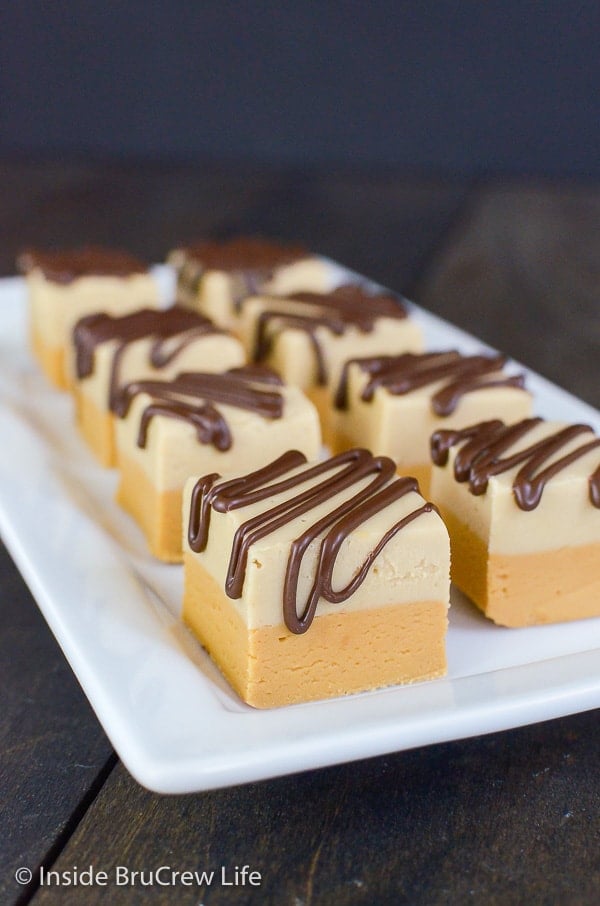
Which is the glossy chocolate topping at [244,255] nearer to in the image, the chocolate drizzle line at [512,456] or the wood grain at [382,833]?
the chocolate drizzle line at [512,456]

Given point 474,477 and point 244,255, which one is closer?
point 474,477

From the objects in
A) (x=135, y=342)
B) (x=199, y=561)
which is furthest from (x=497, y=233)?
(x=199, y=561)

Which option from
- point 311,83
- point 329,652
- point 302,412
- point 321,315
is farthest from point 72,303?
point 311,83

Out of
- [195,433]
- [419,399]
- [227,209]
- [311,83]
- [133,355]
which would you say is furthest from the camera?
[311,83]

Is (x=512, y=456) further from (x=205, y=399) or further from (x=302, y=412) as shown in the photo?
(x=205, y=399)

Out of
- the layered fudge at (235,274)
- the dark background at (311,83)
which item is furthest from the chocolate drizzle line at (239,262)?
the dark background at (311,83)

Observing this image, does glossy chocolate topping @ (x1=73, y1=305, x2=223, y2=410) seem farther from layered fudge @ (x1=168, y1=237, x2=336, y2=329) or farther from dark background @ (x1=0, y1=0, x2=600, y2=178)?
dark background @ (x1=0, y1=0, x2=600, y2=178)

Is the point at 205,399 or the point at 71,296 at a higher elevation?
the point at 205,399
